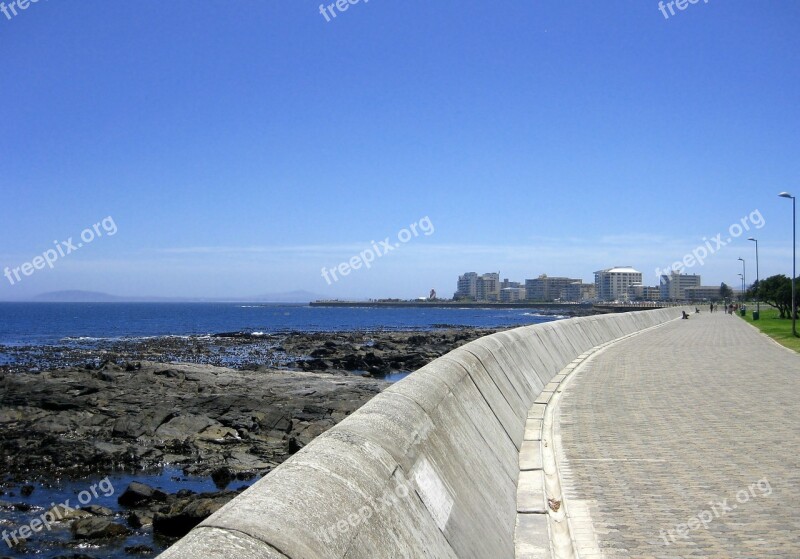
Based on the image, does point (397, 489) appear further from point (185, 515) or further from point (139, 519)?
point (139, 519)

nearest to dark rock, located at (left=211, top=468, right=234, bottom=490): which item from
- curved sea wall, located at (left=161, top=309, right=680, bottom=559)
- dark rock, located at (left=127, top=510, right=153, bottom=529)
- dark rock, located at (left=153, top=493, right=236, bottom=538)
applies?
dark rock, located at (left=127, top=510, right=153, bottom=529)

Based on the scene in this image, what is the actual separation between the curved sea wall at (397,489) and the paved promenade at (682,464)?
830 millimetres

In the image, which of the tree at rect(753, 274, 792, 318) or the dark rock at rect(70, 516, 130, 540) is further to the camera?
the tree at rect(753, 274, 792, 318)

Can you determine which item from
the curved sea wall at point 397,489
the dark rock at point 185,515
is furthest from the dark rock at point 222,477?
the curved sea wall at point 397,489

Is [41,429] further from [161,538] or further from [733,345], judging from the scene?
[733,345]

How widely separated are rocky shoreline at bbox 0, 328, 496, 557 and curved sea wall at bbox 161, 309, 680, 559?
17.0 ft

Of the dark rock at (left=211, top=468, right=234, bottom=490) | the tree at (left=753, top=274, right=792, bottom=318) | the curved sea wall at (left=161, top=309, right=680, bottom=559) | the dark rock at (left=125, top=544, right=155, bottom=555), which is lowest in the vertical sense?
the dark rock at (left=125, top=544, right=155, bottom=555)

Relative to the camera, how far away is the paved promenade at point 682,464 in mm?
5859

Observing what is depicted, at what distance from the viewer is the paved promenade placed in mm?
5859

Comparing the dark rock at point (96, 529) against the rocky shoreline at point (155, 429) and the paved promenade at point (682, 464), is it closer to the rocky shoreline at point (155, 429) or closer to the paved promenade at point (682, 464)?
the rocky shoreline at point (155, 429)

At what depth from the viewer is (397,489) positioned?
3.97 m

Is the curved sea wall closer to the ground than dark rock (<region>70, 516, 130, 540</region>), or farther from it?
farther from it

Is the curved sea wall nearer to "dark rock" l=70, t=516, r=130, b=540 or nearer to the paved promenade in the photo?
the paved promenade

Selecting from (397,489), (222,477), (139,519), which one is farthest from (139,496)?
(397,489)
